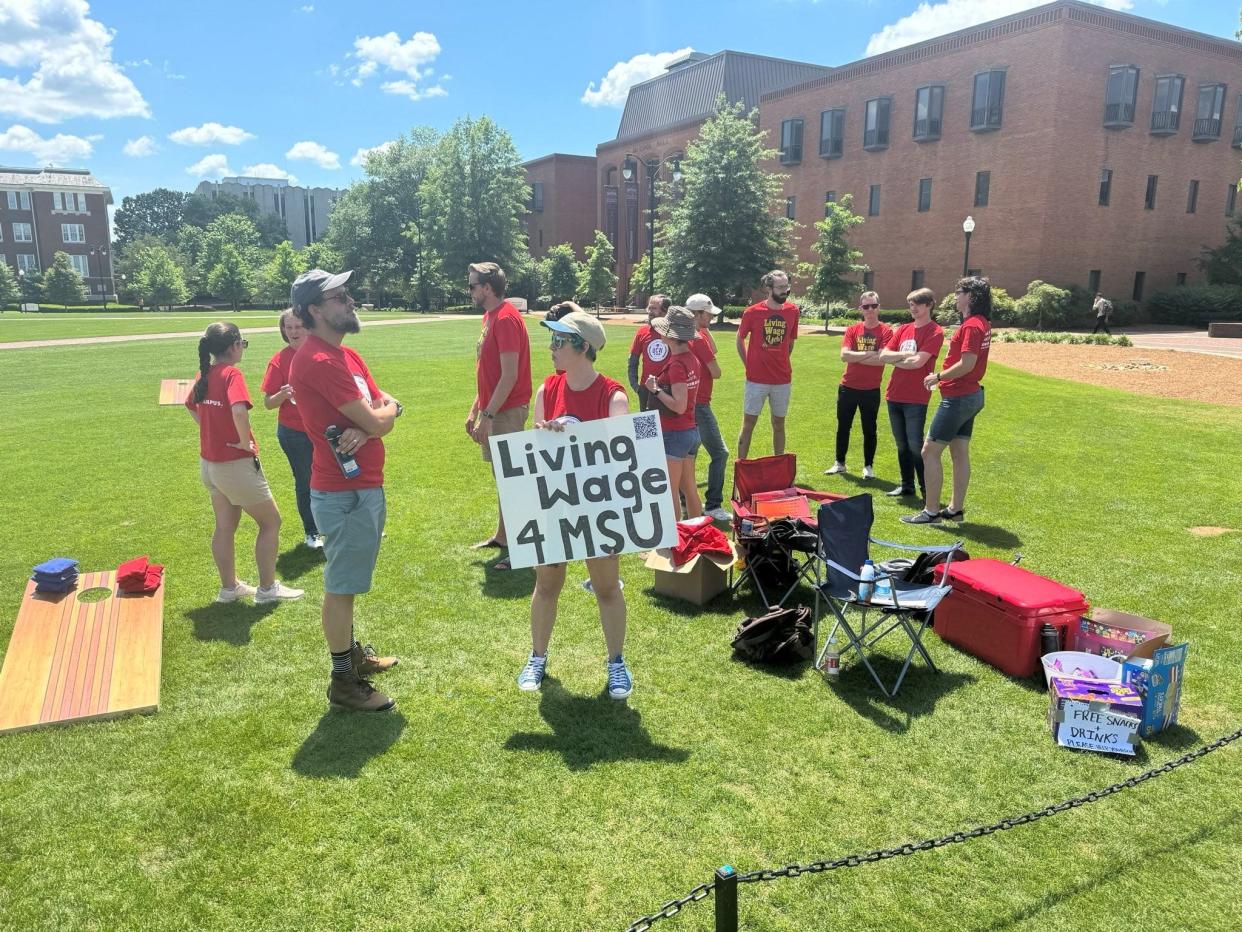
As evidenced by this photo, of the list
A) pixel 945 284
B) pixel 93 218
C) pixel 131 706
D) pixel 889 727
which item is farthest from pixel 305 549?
pixel 93 218

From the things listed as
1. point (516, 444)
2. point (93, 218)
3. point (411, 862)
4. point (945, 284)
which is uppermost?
point (93, 218)

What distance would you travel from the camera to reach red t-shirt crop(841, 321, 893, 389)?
8.95m

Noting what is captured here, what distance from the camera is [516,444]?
411cm

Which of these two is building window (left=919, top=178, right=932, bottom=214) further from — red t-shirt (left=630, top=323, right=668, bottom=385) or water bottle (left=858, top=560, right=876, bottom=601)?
water bottle (left=858, top=560, right=876, bottom=601)

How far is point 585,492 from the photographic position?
13.5ft

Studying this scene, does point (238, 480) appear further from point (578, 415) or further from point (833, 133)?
point (833, 133)

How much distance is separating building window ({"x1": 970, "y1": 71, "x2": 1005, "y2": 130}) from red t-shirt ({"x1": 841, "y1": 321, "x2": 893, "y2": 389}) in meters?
37.1

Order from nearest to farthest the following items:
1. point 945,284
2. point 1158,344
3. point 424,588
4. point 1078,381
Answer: point 424,588 < point 1078,381 < point 1158,344 < point 945,284

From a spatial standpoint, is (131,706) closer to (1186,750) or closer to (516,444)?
(516,444)

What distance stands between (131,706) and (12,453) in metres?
9.47

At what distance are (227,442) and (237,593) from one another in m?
1.33

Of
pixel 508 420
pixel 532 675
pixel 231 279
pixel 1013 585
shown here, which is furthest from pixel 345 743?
pixel 231 279

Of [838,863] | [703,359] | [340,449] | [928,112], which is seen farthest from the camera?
[928,112]

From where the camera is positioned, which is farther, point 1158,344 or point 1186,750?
point 1158,344
